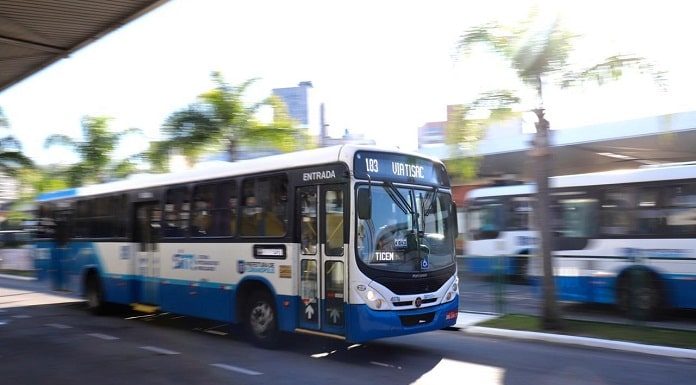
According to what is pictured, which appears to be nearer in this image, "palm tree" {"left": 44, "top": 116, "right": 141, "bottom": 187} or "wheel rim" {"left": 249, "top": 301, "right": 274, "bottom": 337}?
"wheel rim" {"left": 249, "top": 301, "right": 274, "bottom": 337}

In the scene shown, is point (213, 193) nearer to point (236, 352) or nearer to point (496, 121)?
point (236, 352)

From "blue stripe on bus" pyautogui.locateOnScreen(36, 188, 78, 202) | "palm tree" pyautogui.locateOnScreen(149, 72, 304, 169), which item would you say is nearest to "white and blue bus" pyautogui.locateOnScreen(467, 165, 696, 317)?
"palm tree" pyautogui.locateOnScreen(149, 72, 304, 169)

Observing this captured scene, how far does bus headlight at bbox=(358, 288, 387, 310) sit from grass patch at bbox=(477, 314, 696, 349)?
3964 mm

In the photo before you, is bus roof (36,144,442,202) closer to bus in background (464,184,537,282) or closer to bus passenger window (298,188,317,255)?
bus passenger window (298,188,317,255)

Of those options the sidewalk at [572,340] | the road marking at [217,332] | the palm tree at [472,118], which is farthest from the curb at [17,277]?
the palm tree at [472,118]

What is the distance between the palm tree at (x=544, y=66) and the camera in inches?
394

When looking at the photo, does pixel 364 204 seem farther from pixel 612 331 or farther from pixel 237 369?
pixel 612 331

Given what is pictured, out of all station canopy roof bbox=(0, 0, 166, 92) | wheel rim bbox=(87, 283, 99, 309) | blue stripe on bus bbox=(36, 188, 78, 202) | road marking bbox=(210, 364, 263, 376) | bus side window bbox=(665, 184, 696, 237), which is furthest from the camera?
blue stripe on bus bbox=(36, 188, 78, 202)

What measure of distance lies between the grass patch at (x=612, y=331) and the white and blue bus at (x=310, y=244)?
2.61 meters

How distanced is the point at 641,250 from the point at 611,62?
13.4 ft

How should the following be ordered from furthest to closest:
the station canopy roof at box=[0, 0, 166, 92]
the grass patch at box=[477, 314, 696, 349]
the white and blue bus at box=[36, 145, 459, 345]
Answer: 1. the station canopy roof at box=[0, 0, 166, 92]
2. the grass patch at box=[477, 314, 696, 349]
3. the white and blue bus at box=[36, 145, 459, 345]

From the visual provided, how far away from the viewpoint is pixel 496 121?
428 inches

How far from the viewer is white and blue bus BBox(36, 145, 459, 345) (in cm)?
823

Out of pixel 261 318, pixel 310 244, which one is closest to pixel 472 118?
pixel 310 244
